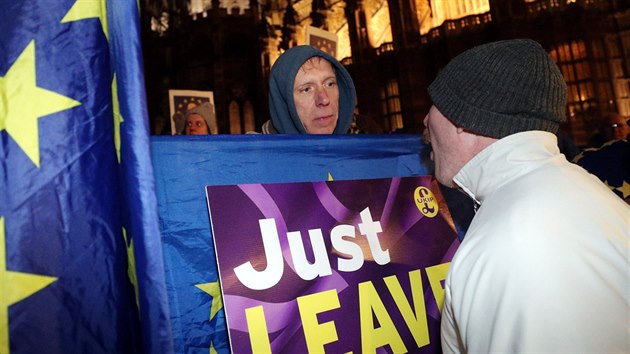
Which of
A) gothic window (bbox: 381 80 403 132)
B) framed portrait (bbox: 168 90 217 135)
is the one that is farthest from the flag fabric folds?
gothic window (bbox: 381 80 403 132)

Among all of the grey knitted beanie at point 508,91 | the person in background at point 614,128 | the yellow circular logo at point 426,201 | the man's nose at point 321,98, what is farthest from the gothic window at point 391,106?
the grey knitted beanie at point 508,91

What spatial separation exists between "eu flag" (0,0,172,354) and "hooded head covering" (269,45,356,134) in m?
0.95

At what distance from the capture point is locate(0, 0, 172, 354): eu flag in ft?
3.08

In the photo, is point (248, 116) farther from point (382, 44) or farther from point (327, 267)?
point (327, 267)

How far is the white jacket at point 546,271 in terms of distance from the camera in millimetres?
815

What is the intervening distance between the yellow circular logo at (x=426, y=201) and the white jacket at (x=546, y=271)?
71 centimetres

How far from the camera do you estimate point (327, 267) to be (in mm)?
1364

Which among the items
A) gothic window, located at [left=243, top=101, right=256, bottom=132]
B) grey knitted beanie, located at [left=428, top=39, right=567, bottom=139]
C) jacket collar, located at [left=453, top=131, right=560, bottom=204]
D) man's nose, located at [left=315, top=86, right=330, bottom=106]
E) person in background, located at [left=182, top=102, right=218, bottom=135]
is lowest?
jacket collar, located at [left=453, top=131, right=560, bottom=204]

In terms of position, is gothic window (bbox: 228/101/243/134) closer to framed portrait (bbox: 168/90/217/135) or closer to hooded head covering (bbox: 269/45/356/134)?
framed portrait (bbox: 168/90/217/135)

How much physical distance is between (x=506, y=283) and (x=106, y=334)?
2.94 ft

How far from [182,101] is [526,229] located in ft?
15.2

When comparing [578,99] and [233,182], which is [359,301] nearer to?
[233,182]

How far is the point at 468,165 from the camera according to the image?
3.70ft

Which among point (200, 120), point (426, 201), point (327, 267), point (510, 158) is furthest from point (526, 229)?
point (200, 120)
